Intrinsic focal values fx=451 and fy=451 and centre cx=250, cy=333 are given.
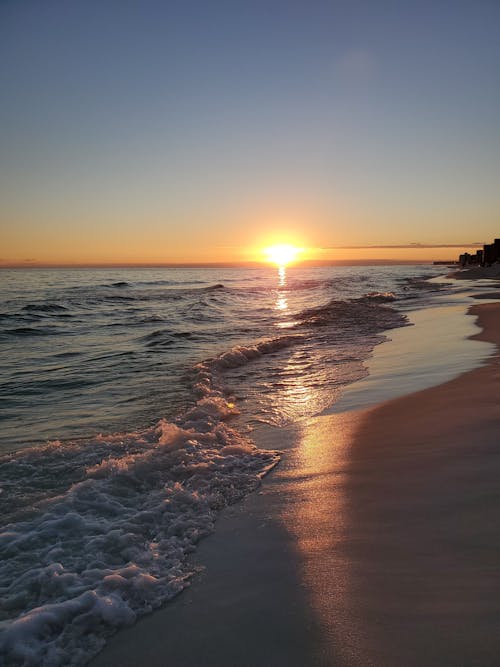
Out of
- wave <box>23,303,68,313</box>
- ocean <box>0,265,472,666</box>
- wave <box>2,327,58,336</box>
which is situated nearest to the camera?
ocean <box>0,265,472,666</box>

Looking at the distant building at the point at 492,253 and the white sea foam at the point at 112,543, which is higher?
the distant building at the point at 492,253

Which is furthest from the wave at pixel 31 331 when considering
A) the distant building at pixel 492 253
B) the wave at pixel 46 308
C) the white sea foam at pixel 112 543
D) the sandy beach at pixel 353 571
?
the distant building at pixel 492 253

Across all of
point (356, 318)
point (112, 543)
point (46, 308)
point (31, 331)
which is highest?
point (46, 308)

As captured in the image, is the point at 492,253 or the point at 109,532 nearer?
the point at 109,532

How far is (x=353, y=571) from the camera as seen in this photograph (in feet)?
7.98

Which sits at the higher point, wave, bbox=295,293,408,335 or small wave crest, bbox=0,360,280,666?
wave, bbox=295,293,408,335

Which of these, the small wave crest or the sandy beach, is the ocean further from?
the sandy beach

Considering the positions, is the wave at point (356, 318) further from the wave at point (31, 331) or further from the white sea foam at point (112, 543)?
the white sea foam at point (112, 543)

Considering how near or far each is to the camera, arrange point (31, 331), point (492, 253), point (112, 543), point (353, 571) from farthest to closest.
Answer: point (492, 253)
point (31, 331)
point (112, 543)
point (353, 571)

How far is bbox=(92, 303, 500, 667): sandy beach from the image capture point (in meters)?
1.94

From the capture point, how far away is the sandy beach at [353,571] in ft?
6.37

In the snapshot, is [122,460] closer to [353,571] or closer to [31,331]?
[353,571]

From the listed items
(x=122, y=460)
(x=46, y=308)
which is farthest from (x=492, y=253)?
(x=122, y=460)


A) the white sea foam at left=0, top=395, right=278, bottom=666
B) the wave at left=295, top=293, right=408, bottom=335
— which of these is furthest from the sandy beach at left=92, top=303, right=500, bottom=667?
the wave at left=295, top=293, right=408, bottom=335
